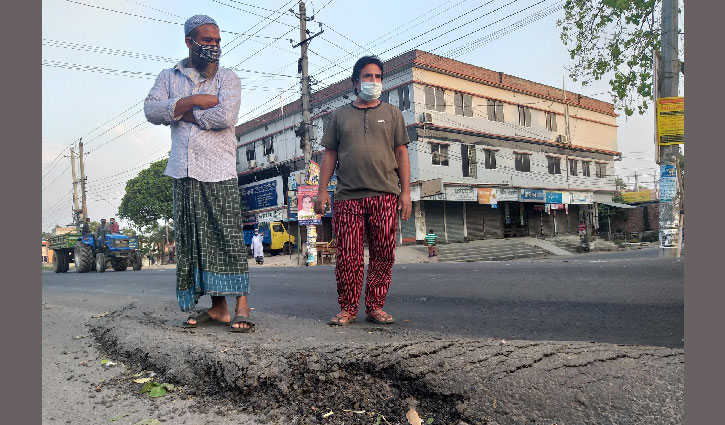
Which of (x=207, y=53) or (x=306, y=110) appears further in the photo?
(x=306, y=110)

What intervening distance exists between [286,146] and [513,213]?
14.9 metres

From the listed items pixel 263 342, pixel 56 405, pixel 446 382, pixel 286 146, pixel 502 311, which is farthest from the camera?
pixel 286 146

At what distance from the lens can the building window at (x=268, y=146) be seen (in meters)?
35.8

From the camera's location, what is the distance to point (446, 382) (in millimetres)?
1818

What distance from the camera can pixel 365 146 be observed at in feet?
10.6

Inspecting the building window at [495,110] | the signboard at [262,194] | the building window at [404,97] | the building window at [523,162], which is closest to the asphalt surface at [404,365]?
the building window at [404,97]

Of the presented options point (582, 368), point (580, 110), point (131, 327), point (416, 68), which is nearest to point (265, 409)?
point (582, 368)

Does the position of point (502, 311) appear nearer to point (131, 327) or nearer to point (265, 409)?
point (265, 409)

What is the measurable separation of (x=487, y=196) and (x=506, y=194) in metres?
2.06

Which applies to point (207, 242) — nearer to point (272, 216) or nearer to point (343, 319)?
point (343, 319)

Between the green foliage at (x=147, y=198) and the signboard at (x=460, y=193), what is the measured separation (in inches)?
1083

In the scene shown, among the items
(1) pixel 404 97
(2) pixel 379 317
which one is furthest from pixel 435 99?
(2) pixel 379 317

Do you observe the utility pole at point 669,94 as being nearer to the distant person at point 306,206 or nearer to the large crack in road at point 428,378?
the large crack in road at point 428,378

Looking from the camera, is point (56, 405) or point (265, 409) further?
point (56, 405)
